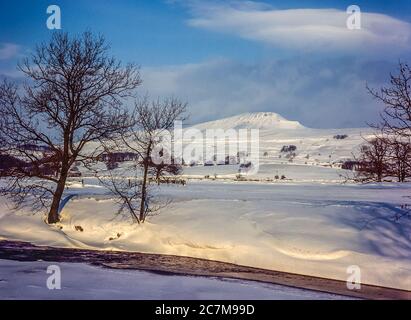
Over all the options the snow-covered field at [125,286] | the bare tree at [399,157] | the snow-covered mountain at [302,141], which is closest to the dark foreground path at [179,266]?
the snow-covered field at [125,286]

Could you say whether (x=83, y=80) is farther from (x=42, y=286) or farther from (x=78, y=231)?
(x=42, y=286)

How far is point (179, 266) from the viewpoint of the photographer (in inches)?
591

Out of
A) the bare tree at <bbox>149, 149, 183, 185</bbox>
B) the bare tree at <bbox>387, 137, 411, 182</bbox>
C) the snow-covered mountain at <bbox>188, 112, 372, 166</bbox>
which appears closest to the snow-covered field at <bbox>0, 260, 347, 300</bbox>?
the bare tree at <bbox>387, 137, 411, 182</bbox>

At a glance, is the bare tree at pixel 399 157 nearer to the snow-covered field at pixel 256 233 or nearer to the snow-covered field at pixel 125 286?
the snow-covered field at pixel 256 233

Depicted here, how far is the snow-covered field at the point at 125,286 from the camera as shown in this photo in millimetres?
9750

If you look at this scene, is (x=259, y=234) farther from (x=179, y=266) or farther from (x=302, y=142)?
(x=302, y=142)

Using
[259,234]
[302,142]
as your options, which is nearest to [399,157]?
[259,234]

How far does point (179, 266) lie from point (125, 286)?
14.0 ft

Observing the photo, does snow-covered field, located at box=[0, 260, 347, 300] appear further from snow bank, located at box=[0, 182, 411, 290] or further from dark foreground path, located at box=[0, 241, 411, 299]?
snow bank, located at box=[0, 182, 411, 290]

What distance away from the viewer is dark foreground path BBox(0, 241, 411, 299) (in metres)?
12.4

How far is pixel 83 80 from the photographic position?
21.0 metres

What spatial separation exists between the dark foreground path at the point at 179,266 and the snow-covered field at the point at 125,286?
3.12ft

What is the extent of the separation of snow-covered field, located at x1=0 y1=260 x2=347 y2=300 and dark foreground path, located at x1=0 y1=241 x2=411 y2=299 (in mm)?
952

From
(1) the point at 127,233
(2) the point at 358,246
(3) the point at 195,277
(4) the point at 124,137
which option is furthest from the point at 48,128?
(2) the point at 358,246
